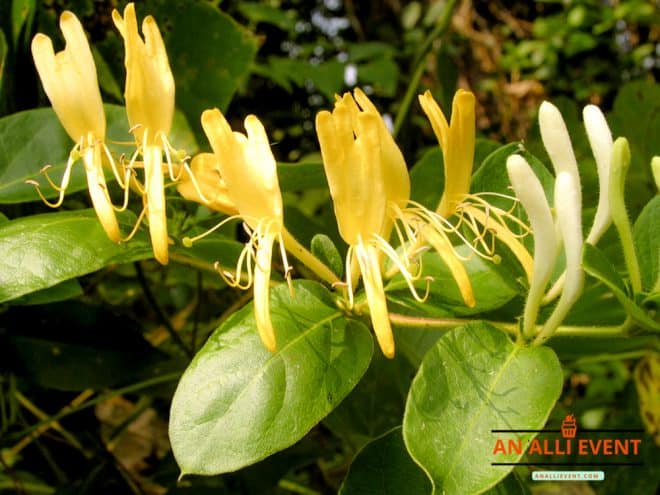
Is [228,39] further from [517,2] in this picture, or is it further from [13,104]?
[517,2]

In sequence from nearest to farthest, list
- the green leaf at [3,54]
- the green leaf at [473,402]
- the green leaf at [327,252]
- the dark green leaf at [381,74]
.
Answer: the green leaf at [473,402] < the green leaf at [327,252] < the green leaf at [3,54] < the dark green leaf at [381,74]

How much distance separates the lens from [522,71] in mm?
2613

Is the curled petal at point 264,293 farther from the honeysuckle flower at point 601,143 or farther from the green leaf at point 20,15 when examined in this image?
the green leaf at point 20,15

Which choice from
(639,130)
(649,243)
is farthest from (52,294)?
(639,130)

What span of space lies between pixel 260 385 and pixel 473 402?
0.40 ft

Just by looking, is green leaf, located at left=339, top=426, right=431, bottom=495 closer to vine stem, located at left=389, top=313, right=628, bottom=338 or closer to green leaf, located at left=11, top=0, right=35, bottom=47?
vine stem, located at left=389, top=313, right=628, bottom=338

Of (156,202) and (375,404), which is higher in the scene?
(156,202)

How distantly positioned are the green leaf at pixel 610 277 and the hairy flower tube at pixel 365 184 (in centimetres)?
11

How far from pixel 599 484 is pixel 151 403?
55 centimetres

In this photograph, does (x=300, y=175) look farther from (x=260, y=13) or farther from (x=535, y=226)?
(x=260, y=13)

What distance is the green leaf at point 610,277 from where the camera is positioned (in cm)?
41

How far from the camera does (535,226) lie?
1.39 feet

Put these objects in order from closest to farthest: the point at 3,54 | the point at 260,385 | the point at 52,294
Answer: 1. the point at 260,385
2. the point at 52,294
3. the point at 3,54

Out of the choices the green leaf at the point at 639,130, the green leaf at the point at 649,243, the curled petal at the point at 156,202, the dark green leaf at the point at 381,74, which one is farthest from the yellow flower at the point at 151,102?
the dark green leaf at the point at 381,74
